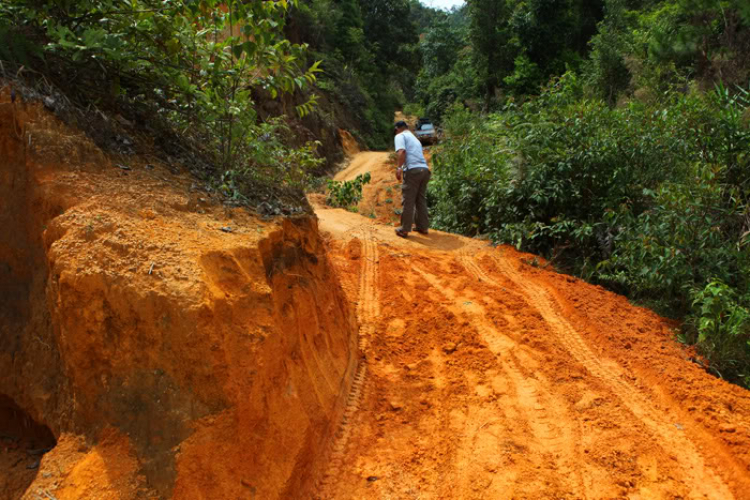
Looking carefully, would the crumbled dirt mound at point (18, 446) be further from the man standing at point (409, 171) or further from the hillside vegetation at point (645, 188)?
the man standing at point (409, 171)

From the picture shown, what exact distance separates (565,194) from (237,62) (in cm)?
484

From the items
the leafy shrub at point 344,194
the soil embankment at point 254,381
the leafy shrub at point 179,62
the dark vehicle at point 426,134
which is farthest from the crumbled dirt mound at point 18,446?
the dark vehicle at point 426,134

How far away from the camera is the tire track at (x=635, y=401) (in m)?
2.77

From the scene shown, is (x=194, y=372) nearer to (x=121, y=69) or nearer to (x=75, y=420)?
(x=75, y=420)

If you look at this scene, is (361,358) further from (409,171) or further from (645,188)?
(645,188)

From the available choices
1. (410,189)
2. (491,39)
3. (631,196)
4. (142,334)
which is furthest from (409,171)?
(491,39)

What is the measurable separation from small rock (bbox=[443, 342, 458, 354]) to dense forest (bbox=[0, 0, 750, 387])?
69.4 inches

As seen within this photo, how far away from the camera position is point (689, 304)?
4766mm

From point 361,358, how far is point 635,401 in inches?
81.1

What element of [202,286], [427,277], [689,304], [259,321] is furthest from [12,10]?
[689,304]

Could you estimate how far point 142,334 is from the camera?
2164mm

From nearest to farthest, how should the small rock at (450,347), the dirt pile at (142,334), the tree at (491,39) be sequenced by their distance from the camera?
the dirt pile at (142,334) < the small rock at (450,347) < the tree at (491,39)

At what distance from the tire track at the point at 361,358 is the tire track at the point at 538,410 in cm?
92

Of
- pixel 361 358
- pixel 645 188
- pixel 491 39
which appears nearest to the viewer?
pixel 361 358
